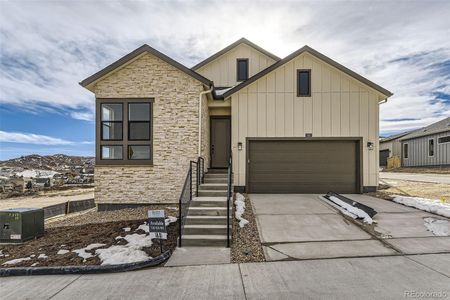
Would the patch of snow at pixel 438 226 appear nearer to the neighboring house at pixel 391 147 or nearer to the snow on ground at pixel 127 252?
the snow on ground at pixel 127 252

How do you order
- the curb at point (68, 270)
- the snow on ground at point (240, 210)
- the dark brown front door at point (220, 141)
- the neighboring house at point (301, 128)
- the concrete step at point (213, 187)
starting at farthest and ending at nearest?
the dark brown front door at point (220, 141), the neighboring house at point (301, 128), the concrete step at point (213, 187), the snow on ground at point (240, 210), the curb at point (68, 270)

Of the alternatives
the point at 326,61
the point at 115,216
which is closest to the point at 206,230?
the point at 115,216

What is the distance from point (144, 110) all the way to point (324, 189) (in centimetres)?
778

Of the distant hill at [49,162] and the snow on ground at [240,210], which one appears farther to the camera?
the distant hill at [49,162]

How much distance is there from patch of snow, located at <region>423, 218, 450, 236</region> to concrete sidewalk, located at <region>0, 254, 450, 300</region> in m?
1.65

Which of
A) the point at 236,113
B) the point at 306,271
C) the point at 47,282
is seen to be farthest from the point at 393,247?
the point at 236,113

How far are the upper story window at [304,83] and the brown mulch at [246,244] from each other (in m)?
6.08

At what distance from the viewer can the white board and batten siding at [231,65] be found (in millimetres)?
13945

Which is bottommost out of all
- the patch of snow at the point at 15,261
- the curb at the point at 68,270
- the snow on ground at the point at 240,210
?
the patch of snow at the point at 15,261

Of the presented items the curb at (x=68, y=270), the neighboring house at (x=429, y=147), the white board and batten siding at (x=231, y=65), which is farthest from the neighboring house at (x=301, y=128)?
the neighboring house at (x=429, y=147)

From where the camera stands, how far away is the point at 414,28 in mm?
9953

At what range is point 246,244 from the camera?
5.57 meters

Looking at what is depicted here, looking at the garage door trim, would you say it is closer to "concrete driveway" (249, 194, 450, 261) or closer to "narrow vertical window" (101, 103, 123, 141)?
"concrete driveway" (249, 194, 450, 261)

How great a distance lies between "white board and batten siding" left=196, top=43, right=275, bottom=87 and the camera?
1395 cm
